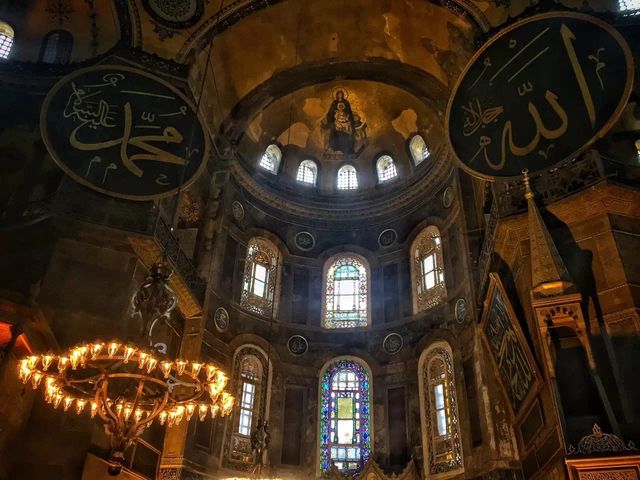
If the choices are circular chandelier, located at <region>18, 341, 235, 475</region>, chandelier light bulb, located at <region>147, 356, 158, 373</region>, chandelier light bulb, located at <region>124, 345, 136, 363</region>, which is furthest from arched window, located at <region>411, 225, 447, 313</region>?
chandelier light bulb, located at <region>124, 345, 136, 363</region>

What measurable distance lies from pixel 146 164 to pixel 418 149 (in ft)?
27.6

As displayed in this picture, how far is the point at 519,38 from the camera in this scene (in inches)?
389

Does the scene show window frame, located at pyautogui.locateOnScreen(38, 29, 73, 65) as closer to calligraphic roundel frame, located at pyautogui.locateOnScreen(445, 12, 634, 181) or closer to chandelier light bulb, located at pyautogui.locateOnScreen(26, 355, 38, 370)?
chandelier light bulb, located at pyautogui.locateOnScreen(26, 355, 38, 370)

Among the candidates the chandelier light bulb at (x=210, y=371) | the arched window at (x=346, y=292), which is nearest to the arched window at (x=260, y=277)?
the arched window at (x=346, y=292)

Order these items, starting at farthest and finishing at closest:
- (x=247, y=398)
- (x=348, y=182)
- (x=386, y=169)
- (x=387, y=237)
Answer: (x=348, y=182) → (x=386, y=169) → (x=387, y=237) → (x=247, y=398)

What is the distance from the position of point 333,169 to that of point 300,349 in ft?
19.8

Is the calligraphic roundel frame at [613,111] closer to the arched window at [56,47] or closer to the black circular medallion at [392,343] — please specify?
the black circular medallion at [392,343]

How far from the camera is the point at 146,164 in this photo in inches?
418

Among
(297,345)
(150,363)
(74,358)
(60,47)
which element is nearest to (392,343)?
(297,345)

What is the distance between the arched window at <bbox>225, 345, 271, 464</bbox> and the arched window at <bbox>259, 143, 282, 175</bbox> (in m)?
5.65

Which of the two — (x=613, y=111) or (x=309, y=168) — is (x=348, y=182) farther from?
(x=613, y=111)

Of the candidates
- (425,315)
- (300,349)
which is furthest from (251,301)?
(425,315)

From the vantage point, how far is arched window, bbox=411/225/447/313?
13.8 metres

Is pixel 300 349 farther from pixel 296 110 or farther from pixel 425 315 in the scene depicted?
pixel 296 110
